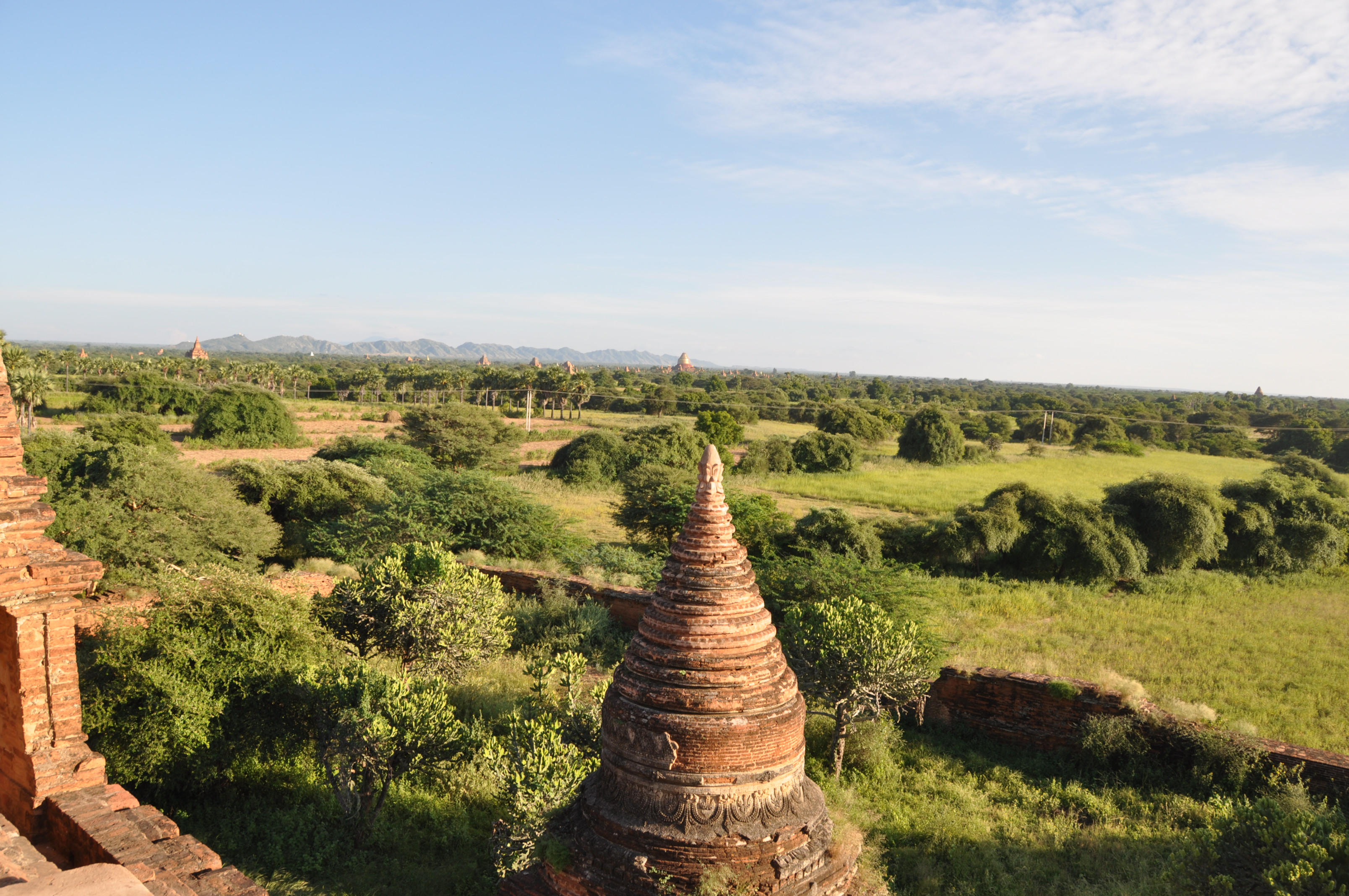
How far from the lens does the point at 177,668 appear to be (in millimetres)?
10180

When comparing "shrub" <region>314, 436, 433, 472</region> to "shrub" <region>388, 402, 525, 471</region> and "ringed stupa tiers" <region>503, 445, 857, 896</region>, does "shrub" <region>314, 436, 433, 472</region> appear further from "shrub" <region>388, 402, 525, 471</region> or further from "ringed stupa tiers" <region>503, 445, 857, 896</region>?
"ringed stupa tiers" <region>503, 445, 857, 896</region>

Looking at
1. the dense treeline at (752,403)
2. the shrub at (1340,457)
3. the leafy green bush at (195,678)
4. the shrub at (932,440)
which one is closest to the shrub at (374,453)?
the dense treeline at (752,403)

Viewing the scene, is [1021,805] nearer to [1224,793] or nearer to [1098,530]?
[1224,793]

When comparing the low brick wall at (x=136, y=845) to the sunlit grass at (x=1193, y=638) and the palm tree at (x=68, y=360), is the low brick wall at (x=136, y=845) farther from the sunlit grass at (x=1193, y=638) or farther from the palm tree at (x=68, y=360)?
the palm tree at (x=68, y=360)

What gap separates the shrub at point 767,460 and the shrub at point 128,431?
86.5ft

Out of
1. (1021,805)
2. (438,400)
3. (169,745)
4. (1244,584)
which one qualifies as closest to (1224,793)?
(1021,805)

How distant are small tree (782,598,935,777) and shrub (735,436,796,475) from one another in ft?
96.9

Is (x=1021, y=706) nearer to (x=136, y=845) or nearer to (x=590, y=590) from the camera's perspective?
(x=590, y=590)

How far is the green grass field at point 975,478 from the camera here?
117ft

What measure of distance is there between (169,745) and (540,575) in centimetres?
951

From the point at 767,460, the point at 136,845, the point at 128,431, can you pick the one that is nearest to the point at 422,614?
the point at 136,845

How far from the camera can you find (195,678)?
10.3 meters

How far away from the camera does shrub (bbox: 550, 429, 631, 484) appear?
37375 millimetres

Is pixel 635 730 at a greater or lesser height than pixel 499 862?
greater
